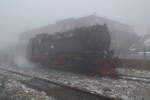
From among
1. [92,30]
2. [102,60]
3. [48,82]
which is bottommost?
[48,82]

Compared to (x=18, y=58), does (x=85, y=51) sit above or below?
above

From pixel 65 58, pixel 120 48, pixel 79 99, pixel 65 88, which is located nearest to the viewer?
pixel 79 99

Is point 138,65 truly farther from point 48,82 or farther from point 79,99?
point 79,99

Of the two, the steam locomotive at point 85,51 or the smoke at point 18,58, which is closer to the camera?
the steam locomotive at point 85,51

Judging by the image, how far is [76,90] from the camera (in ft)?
22.7

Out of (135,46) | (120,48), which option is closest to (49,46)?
(120,48)

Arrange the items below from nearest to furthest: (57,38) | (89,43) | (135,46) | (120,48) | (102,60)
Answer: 1. (102,60)
2. (89,43)
3. (57,38)
4. (120,48)
5. (135,46)

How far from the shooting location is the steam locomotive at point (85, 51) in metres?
10.7

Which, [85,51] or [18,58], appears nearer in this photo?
[85,51]

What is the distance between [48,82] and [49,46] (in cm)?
595

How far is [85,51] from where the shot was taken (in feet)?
36.4

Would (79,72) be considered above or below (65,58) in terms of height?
below

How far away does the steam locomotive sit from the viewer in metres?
10.7

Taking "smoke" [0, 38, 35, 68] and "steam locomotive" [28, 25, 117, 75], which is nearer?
"steam locomotive" [28, 25, 117, 75]
